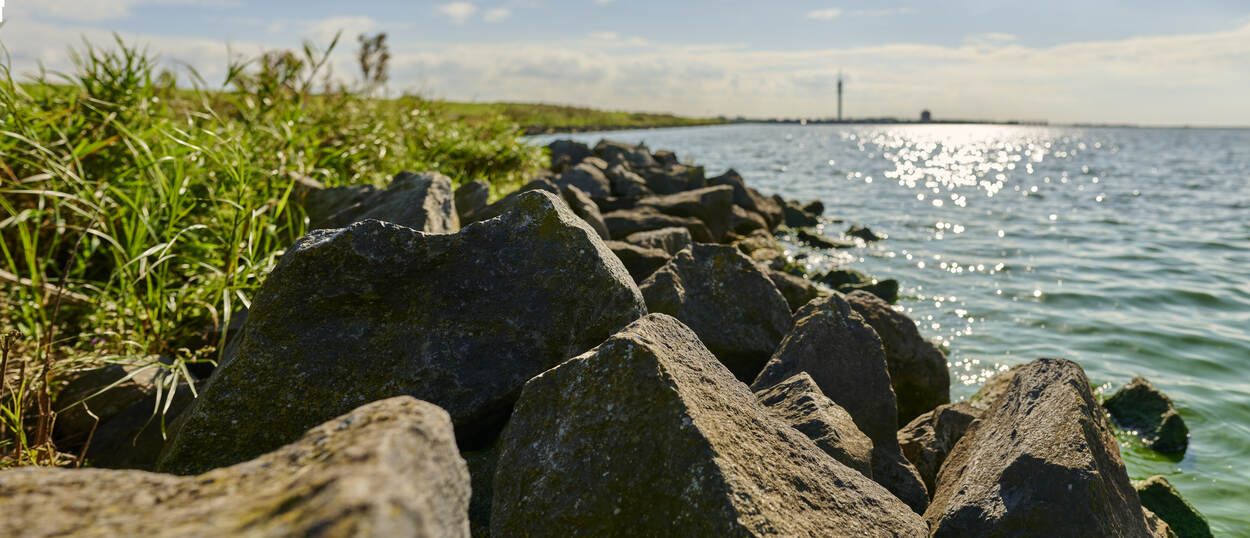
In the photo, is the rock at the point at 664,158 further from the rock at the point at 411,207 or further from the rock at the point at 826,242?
the rock at the point at 411,207

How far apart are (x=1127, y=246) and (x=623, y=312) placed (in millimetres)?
14207

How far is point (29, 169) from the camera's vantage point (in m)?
5.39

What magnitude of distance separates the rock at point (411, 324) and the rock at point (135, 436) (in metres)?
1.01

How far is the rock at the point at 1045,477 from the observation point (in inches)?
108

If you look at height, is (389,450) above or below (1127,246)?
above

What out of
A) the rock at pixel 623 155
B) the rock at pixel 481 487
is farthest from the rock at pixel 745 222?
the rock at pixel 481 487

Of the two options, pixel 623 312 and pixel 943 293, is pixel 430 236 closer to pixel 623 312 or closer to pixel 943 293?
pixel 623 312

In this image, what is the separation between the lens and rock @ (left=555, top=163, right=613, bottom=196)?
1095 centimetres

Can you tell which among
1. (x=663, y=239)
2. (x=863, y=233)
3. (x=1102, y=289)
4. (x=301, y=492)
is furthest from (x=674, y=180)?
A: (x=301, y=492)

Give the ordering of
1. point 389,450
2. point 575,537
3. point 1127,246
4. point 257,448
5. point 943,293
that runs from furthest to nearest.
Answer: point 1127,246, point 943,293, point 257,448, point 575,537, point 389,450

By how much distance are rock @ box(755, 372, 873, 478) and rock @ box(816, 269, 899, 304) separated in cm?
633

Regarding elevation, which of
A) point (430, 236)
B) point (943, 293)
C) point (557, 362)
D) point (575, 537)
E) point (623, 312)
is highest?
point (430, 236)

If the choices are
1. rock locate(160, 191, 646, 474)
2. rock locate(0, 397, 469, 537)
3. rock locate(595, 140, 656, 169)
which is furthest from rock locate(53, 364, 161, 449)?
rock locate(595, 140, 656, 169)

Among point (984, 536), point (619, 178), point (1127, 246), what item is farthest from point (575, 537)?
point (1127, 246)
